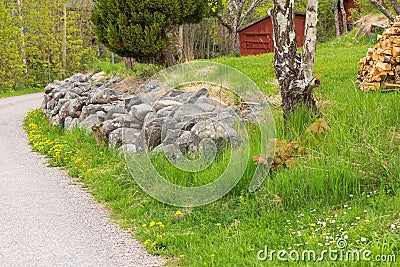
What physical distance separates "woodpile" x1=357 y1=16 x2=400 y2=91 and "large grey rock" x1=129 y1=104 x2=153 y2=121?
3.44 meters

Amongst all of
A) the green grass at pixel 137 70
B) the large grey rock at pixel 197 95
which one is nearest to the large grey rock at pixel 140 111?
the large grey rock at pixel 197 95

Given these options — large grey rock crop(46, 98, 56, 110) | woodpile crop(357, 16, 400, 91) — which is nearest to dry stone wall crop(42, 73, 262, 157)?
large grey rock crop(46, 98, 56, 110)

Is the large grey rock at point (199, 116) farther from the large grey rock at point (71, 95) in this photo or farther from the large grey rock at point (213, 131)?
the large grey rock at point (71, 95)

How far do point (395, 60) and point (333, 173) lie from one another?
4.09m

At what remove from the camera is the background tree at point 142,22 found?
39.6 feet

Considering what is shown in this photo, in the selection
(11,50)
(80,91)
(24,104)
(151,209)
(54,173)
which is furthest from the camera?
(11,50)

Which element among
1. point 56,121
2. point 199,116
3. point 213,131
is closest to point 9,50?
point 56,121

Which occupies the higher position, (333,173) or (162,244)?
(333,173)

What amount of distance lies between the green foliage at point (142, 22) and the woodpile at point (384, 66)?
15.8 ft

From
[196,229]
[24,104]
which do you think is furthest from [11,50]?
[196,229]

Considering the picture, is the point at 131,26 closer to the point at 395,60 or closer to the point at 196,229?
the point at 395,60

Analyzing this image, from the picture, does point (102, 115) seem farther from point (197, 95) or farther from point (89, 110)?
point (197, 95)

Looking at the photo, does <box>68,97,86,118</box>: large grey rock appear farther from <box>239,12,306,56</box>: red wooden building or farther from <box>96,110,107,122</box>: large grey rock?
<box>239,12,306,56</box>: red wooden building

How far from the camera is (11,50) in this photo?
22.7 metres
